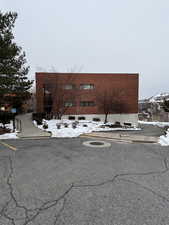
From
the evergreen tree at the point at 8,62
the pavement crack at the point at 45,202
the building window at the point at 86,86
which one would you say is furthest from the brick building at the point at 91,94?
the pavement crack at the point at 45,202

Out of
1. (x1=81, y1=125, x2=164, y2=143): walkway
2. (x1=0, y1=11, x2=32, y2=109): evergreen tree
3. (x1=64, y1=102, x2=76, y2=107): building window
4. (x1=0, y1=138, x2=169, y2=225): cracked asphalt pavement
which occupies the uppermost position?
(x1=0, y1=11, x2=32, y2=109): evergreen tree

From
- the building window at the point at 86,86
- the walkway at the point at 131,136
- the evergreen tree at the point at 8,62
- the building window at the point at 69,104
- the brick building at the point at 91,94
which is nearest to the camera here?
the walkway at the point at 131,136

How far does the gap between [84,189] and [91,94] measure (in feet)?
74.2

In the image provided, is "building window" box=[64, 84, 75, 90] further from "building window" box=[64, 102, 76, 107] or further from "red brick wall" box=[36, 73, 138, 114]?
"building window" box=[64, 102, 76, 107]

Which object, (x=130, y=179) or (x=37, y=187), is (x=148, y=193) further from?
(x=37, y=187)

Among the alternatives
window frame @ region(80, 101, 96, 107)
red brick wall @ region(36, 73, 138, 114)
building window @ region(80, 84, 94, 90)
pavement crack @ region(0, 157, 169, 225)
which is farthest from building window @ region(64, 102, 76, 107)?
pavement crack @ region(0, 157, 169, 225)

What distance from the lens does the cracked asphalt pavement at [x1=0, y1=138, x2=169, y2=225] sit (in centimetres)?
231

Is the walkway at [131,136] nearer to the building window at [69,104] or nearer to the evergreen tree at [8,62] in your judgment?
the evergreen tree at [8,62]

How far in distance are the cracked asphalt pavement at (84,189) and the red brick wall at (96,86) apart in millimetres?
18355

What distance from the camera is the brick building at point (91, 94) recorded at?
22547 millimetres

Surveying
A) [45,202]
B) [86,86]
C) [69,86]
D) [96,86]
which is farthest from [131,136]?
[86,86]

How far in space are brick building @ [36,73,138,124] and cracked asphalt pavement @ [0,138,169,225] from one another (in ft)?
56.3

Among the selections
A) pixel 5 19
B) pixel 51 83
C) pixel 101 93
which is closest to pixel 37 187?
pixel 5 19

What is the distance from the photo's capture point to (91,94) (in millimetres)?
25188
